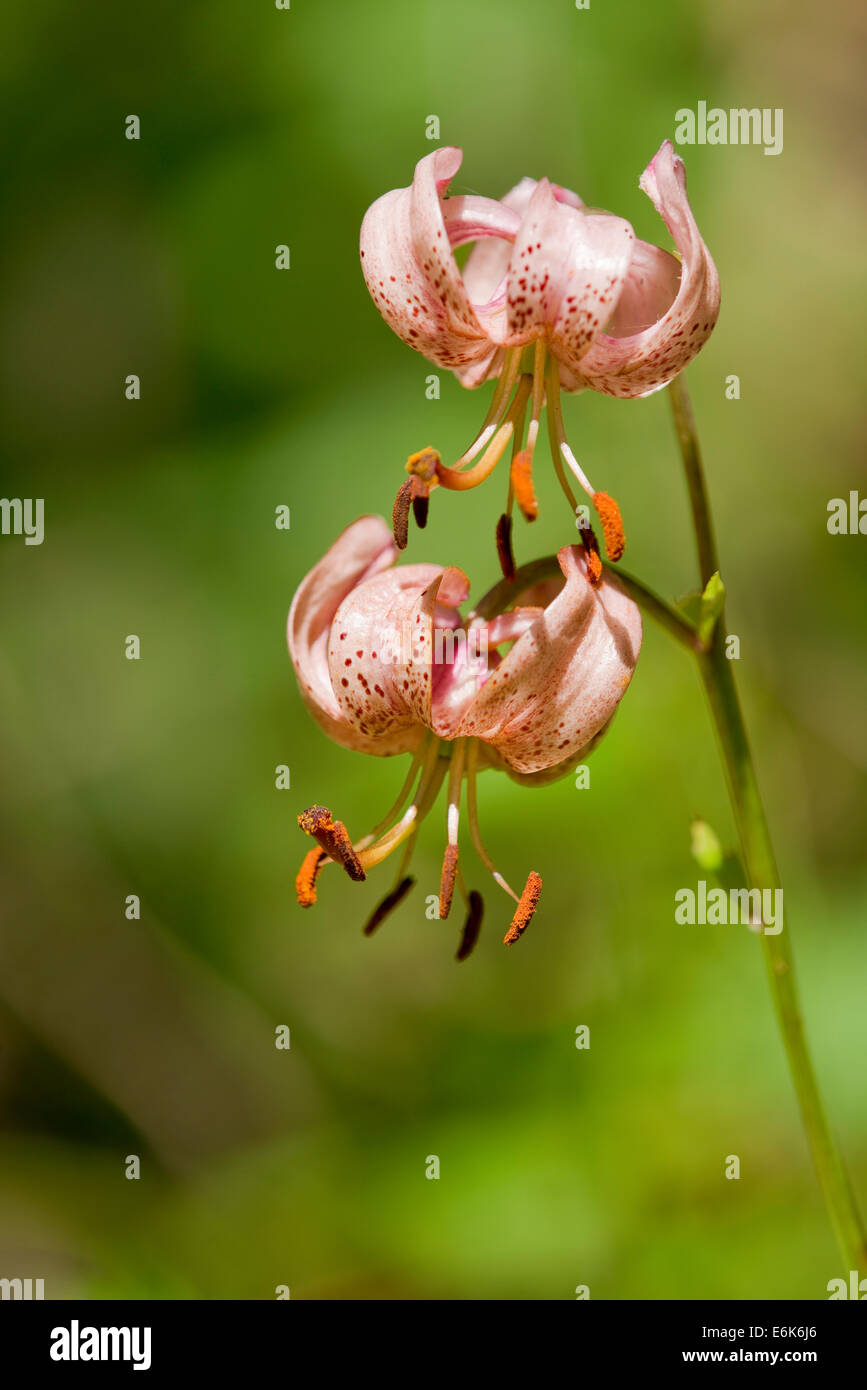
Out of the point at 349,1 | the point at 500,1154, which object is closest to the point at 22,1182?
the point at 500,1154

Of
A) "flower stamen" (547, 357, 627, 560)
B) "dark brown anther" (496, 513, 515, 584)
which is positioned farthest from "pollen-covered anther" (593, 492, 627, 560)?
"dark brown anther" (496, 513, 515, 584)

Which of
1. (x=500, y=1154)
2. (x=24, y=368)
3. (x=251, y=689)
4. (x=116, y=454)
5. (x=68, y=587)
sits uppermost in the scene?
(x=24, y=368)

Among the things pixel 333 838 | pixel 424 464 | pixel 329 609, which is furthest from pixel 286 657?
pixel 424 464

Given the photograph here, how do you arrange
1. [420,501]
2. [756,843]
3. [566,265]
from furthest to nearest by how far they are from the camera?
1. [756,843]
2. [420,501]
3. [566,265]

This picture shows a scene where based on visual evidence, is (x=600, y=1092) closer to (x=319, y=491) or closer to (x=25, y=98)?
(x=319, y=491)

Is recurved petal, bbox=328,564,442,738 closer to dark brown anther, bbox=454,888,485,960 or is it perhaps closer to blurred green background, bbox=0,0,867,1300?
dark brown anther, bbox=454,888,485,960

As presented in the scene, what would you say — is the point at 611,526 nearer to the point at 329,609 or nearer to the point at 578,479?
the point at 578,479

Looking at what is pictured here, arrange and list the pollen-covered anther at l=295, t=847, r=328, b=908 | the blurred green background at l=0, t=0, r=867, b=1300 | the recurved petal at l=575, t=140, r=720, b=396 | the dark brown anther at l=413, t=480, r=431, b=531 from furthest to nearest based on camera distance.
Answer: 1. the blurred green background at l=0, t=0, r=867, b=1300
2. the pollen-covered anther at l=295, t=847, r=328, b=908
3. the dark brown anther at l=413, t=480, r=431, b=531
4. the recurved petal at l=575, t=140, r=720, b=396
